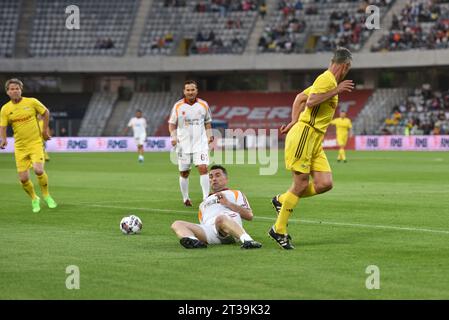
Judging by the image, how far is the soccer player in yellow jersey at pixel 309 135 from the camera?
41.8 ft

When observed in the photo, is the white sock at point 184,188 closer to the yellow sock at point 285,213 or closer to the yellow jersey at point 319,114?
the yellow sock at point 285,213

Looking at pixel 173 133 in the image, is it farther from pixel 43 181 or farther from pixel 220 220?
pixel 220 220

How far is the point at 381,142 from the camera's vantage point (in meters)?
59.4

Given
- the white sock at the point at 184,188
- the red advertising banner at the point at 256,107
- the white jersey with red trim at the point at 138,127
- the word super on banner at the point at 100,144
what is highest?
the red advertising banner at the point at 256,107

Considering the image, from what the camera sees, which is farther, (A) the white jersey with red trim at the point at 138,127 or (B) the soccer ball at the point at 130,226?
(A) the white jersey with red trim at the point at 138,127

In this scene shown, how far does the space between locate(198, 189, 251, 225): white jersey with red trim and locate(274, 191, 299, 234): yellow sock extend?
0.45 m

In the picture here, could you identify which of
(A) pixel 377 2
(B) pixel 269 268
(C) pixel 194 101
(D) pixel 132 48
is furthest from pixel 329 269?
(D) pixel 132 48

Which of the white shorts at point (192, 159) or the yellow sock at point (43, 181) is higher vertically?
the white shorts at point (192, 159)

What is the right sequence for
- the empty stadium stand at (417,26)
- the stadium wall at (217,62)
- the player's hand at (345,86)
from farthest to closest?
the stadium wall at (217,62)
the empty stadium stand at (417,26)
the player's hand at (345,86)

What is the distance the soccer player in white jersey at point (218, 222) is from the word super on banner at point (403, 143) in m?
44.0

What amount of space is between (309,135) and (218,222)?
1654 mm

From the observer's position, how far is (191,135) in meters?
20.7

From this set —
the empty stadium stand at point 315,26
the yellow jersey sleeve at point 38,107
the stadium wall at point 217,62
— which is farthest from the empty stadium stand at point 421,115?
the yellow jersey sleeve at point 38,107

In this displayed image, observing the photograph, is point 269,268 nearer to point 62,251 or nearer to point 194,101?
point 62,251
